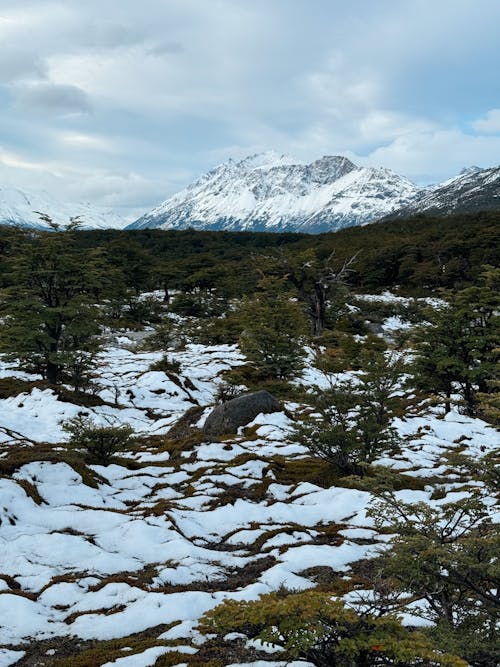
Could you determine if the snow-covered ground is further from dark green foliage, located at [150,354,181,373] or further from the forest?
dark green foliage, located at [150,354,181,373]

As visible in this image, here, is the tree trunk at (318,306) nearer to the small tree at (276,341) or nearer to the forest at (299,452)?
the forest at (299,452)

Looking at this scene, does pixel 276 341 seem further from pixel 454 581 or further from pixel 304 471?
pixel 454 581

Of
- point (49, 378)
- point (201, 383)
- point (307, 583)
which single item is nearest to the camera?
point (307, 583)

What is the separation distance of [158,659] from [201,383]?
57.8 ft

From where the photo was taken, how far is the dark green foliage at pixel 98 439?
1123 centimetres

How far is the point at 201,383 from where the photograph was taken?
22219mm

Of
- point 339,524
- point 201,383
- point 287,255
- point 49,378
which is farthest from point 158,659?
point 287,255

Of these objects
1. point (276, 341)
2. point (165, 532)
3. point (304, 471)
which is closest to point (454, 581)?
point (165, 532)

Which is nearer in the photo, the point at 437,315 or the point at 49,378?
the point at 437,315

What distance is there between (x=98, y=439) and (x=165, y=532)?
412 cm

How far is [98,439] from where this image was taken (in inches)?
452

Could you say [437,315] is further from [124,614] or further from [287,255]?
[287,255]

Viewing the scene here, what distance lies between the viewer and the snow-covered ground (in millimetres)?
5648

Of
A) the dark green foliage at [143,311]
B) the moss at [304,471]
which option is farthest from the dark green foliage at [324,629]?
the dark green foliage at [143,311]
